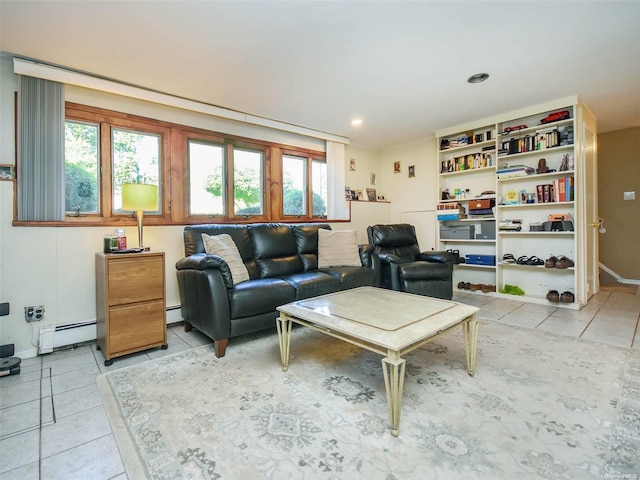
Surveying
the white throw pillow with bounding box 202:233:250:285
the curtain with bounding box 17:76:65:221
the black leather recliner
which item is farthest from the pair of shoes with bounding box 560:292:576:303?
the curtain with bounding box 17:76:65:221

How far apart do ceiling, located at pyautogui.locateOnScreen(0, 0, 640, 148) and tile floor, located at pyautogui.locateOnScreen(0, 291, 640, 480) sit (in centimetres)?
227

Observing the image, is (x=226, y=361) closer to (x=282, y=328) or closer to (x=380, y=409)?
(x=282, y=328)

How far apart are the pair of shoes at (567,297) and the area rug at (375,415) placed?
1232 millimetres

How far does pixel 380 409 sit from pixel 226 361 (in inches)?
46.0

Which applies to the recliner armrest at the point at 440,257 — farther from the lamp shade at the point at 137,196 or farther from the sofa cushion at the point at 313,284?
the lamp shade at the point at 137,196

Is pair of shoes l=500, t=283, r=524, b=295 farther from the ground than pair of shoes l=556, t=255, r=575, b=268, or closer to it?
closer to it

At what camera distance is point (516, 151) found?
375cm

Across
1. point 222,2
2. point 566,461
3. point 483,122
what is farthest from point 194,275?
point 483,122

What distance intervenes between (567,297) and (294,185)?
11.6 ft

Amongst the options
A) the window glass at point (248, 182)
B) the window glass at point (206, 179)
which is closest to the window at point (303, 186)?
the window glass at point (248, 182)

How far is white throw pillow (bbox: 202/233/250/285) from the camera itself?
2592 mm

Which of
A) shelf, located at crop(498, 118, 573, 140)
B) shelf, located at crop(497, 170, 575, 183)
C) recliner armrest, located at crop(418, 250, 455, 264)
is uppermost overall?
shelf, located at crop(498, 118, 573, 140)

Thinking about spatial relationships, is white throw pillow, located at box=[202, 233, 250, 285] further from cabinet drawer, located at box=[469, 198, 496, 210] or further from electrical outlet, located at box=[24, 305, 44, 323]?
cabinet drawer, located at box=[469, 198, 496, 210]

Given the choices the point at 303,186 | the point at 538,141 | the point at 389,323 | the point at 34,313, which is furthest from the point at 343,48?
the point at 34,313
